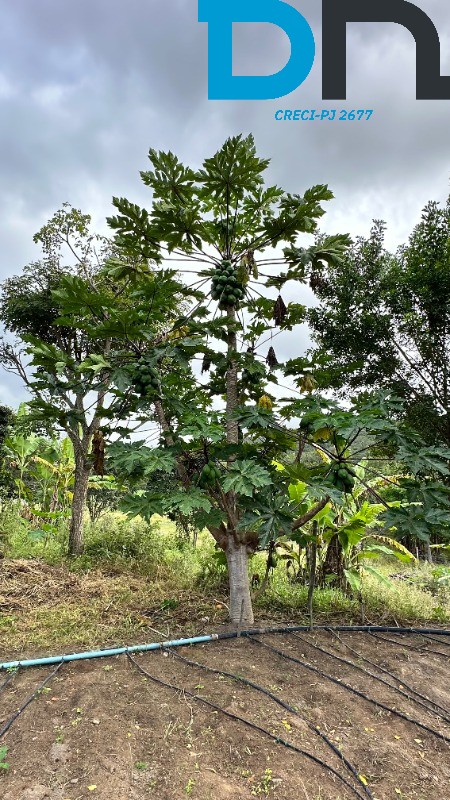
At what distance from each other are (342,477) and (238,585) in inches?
60.1

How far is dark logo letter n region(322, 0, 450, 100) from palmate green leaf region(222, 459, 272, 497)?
3975 millimetres

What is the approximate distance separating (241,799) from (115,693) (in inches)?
40.9

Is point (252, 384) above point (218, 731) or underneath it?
above

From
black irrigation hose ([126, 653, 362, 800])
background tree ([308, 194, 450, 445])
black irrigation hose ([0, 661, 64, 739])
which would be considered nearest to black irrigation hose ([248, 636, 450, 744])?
black irrigation hose ([126, 653, 362, 800])

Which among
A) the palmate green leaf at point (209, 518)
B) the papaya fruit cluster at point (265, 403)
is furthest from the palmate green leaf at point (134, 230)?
the palmate green leaf at point (209, 518)

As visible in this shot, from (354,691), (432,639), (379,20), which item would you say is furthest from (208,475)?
(379,20)

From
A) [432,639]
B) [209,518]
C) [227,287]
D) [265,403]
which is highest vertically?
[227,287]

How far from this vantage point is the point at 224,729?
7.92 ft

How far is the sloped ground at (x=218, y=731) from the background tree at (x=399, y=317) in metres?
5.15

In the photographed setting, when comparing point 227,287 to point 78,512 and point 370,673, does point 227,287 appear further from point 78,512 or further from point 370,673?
point 78,512

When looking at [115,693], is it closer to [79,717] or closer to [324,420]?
[79,717]

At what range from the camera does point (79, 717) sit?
2.46 metres

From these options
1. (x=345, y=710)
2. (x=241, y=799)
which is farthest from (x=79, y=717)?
(x=345, y=710)

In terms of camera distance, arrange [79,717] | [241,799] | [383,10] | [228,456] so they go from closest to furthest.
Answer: [241,799] < [79,717] < [228,456] < [383,10]
